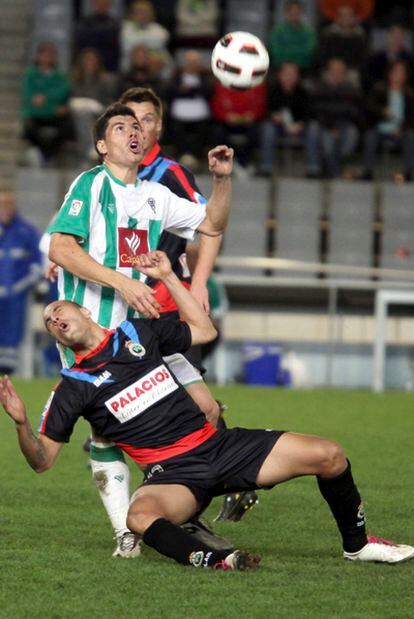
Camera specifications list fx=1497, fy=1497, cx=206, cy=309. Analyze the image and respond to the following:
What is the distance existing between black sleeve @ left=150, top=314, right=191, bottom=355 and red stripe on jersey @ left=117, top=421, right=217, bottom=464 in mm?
365

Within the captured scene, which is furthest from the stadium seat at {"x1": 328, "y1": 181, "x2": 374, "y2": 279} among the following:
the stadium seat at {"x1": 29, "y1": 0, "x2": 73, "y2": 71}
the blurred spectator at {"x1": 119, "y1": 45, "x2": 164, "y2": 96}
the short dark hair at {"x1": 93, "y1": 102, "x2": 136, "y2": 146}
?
the short dark hair at {"x1": 93, "y1": 102, "x2": 136, "y2": 146}

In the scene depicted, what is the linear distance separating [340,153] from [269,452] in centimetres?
1210

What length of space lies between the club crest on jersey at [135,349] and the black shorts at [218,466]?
432mm

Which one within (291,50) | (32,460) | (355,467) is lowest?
(355,467)

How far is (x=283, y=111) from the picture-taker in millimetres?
17391

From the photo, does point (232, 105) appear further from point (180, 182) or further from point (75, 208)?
point (75, 208)

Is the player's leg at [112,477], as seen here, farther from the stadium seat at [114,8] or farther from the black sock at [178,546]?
the stadium seat at [114,8]

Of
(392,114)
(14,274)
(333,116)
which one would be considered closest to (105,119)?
(14,274)

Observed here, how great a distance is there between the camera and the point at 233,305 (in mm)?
15617

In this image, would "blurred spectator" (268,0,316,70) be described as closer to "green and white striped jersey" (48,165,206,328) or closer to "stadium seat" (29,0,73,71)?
"stadium seat" (29,0,73,71)

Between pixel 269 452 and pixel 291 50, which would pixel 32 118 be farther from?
pixel 269 452

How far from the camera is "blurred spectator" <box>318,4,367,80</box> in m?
18.3

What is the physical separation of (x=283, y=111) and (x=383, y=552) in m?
12.1

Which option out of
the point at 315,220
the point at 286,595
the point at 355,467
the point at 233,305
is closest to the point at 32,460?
the point at 286,595
